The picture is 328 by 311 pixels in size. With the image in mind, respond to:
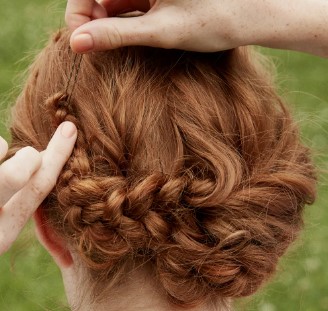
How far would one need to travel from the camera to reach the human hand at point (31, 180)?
198 centimetres

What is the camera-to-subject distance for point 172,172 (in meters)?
2.12

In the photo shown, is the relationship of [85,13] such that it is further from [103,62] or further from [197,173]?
[197,173]

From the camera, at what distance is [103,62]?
2.27m

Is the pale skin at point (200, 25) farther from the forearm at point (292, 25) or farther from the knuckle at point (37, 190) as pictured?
the knuckle at point (37, 190)

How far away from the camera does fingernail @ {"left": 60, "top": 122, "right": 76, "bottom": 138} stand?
2129mm

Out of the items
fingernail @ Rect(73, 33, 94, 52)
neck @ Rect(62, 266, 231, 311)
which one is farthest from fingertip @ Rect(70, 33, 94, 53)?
neck @ Rect(62, 266, 231, 311)

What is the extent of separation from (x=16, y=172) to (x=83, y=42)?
0.39m

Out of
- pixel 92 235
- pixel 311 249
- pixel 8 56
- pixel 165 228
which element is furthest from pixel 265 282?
pixel 8 56

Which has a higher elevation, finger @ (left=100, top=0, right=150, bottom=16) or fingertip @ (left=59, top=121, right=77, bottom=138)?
finger @ (left=100, top=0, right=150, bottom=16)

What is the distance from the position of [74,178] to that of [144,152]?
202 mm

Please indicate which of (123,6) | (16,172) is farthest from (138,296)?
(123,6)

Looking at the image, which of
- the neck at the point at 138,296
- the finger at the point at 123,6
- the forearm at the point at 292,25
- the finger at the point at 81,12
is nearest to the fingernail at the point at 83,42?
the finger at the point at 81,12

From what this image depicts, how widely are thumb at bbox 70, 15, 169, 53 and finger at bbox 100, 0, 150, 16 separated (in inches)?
10.2

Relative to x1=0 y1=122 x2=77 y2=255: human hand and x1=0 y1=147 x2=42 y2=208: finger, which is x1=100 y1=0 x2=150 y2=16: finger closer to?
x1=0 y1=122 x2=77 y2=255: human hand
